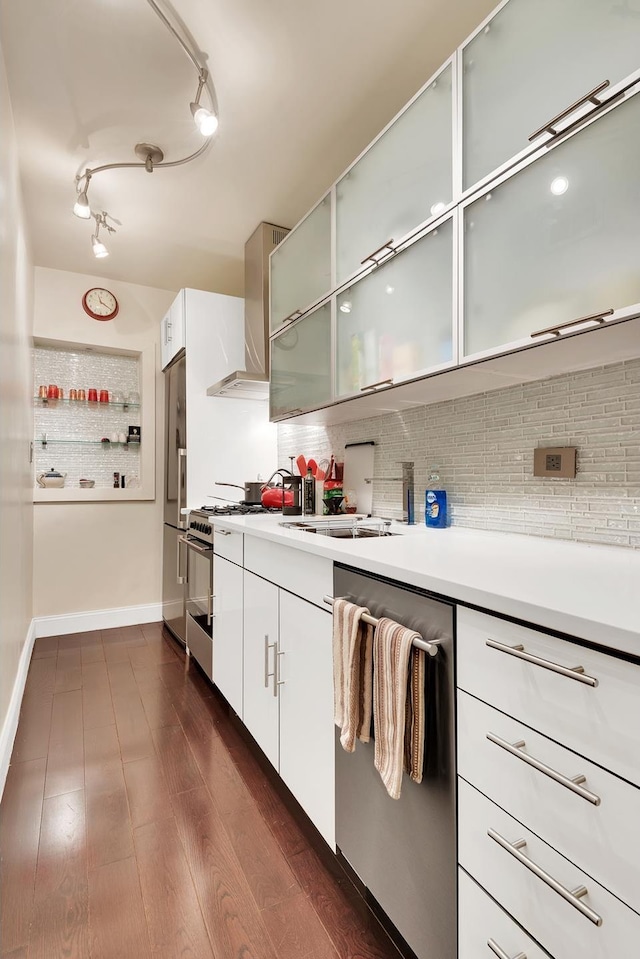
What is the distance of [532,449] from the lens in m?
1.54

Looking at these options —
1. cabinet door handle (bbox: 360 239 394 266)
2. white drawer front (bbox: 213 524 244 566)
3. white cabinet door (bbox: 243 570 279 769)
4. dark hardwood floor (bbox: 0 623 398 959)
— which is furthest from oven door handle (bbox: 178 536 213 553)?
cabinet door handle (bbox: 360 239 394 266)

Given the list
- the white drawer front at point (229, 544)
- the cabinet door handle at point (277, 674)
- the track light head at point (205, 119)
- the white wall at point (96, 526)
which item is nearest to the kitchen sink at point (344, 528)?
the white drawer front at point (229, 544)

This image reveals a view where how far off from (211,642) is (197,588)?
402 mm

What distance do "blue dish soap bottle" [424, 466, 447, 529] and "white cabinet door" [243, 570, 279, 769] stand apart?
0.67 m

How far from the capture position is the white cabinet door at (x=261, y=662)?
5.47ft

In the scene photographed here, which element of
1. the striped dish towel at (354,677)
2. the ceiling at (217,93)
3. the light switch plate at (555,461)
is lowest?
the striped dish towel at (354,677)

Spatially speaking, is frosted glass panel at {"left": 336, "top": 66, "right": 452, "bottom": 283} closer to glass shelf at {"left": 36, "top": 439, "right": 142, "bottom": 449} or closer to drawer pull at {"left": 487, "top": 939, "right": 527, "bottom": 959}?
drawer pull at {"left": 487, "top": 939, "right": 527, "bottom": 959}

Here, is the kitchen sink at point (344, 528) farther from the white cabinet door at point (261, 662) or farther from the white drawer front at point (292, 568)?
the white cabinet door at point (261, 662)

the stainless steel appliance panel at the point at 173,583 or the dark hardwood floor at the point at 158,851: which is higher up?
the stainless steel appliance panel at the point at 173,583

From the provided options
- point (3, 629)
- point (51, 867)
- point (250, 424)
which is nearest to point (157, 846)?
point (51, 867)

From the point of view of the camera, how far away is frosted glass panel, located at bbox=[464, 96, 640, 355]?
39.3 inches

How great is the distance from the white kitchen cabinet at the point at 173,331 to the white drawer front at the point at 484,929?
3.09m

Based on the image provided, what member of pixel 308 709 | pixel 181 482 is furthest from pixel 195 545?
pixel 308 709

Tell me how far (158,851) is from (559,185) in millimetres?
2117
